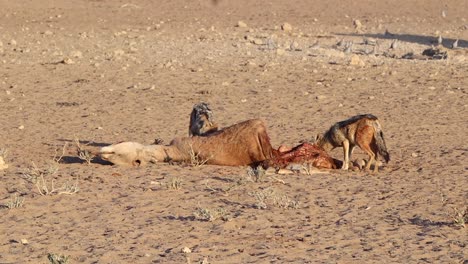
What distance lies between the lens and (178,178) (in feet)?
26.5

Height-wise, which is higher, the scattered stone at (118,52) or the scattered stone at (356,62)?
the scattered stone at (356,62)

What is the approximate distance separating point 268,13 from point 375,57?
8.27 metres

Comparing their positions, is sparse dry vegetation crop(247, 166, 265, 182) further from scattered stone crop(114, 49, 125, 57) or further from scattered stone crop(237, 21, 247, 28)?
scattered stone crop(237, 21, 247, 28)

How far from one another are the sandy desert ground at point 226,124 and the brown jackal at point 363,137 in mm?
226

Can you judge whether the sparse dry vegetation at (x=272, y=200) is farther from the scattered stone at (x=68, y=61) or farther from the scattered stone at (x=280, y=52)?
the scattered stone at (x=280, y=52)

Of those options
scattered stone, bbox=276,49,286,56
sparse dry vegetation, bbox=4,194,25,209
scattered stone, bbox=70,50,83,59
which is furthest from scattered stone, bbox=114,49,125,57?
sparse dry vegetation, bbox=4,194,25,209

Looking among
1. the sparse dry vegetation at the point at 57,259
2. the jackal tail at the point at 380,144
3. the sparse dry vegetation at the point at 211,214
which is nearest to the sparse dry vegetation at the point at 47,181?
the sparse dry vegetation at the point at 211,214

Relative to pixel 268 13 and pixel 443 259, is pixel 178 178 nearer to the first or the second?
pixel 443 259

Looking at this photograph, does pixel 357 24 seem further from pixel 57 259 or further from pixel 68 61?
pixel 57 259

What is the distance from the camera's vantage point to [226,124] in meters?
11.7

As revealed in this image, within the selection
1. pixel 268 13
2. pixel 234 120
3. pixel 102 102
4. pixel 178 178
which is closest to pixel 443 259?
pixel 178 178

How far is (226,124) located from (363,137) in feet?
10.2

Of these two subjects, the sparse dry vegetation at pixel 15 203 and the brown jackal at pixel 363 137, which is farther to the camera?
the brown jackal at pixel 363 137

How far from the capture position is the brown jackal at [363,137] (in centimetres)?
877
